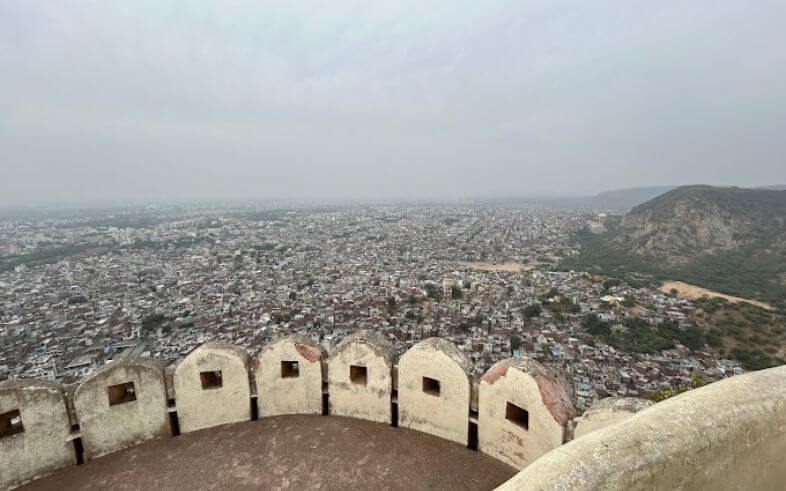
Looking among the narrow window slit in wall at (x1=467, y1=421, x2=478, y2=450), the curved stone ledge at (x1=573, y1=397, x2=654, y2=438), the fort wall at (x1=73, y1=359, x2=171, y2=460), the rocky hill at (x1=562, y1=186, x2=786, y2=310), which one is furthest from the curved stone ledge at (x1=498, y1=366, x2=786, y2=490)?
the rocky hill at (x1=562, y1=186, x2=786, y2=310)

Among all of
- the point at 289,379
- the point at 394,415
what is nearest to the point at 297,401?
the point at 289,379

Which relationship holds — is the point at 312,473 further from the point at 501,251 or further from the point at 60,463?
the point at 501,251

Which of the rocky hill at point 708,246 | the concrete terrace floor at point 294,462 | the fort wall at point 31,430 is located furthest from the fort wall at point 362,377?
the rocky hill at point 708,246

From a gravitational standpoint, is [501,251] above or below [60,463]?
below

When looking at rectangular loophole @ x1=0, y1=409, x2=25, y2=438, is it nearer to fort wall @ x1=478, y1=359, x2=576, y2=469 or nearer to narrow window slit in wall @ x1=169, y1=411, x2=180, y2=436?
narrow window slit in wall @ x1=169, y1=411, x2=180, y2=436

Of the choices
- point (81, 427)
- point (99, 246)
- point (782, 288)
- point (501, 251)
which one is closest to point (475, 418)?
point (81, 427)
